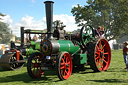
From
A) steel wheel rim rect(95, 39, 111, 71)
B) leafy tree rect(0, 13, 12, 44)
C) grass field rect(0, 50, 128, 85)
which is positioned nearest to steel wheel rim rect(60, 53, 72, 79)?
grass field rect(0, 50, 128, 85)

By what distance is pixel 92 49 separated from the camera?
696cm

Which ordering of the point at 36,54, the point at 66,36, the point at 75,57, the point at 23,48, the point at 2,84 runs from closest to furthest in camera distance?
the point at 2,84
the point at 36,54
the point at 75,57
the point at 66,36
the point at 23,48

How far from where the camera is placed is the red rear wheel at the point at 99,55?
6.89m

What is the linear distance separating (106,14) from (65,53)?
80.9 feet

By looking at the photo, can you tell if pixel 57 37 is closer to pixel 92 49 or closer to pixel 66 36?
pixel 66 36

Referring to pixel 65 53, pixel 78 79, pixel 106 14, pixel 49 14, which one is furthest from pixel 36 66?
pixel 106 14

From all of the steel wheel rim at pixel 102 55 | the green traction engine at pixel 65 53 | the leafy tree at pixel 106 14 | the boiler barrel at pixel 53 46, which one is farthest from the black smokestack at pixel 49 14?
the leafy tree at pixel 106 14

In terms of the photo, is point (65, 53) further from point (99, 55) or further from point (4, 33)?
point (4, 33)

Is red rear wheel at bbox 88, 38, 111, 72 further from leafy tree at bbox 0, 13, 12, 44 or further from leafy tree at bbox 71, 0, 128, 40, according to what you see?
leafy tree at bbox 0, 13, 12, 44

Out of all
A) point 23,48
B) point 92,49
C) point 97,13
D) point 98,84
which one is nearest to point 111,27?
point 97,13

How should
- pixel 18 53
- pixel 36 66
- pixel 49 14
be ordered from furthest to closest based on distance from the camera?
pixel 18 53 < pixel 49 14 < pixel 36 66

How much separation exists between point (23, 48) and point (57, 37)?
5.42 metres

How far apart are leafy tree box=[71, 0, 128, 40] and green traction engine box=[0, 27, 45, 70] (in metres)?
17.6

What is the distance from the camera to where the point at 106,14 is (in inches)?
1133
